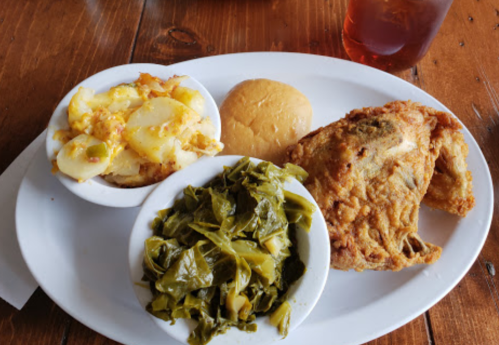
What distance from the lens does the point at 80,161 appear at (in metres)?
1.73

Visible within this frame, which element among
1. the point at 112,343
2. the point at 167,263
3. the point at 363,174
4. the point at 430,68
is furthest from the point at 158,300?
the point at 430,68

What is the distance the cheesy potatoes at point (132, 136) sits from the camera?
5.68 ft

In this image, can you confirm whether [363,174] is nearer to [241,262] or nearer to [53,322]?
[241,262]

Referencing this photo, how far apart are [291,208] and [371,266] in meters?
0.45

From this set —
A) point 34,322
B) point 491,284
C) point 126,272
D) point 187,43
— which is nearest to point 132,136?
point 126,272

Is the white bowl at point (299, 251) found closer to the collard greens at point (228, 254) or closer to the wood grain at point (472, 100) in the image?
the collard greens at point (228, 254)

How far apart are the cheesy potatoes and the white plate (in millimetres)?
336

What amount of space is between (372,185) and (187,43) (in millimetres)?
1755

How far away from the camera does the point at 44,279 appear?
1.80 meters

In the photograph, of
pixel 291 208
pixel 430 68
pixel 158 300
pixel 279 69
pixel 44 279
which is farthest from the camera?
pixel 430 68

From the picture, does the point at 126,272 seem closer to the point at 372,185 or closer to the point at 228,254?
the point at 228,254

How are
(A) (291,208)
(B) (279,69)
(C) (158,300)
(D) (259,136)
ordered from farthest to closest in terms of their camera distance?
(B) (279,69)
(D) (259,136)
(A) (291,208)
(C) (158,300)

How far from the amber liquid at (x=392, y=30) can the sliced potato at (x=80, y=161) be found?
176 centimetres

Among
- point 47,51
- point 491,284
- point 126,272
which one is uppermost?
point 47,51
